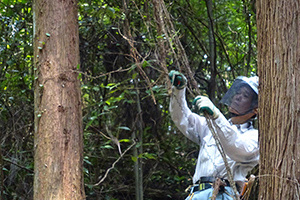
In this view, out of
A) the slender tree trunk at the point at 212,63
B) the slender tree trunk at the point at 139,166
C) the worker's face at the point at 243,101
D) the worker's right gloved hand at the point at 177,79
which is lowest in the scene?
the slender tree trunk at the point at 139,166

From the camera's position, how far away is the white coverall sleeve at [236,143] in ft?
10.1

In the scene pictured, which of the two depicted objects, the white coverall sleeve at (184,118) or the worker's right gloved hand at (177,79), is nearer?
the worker's right gloved hand at (177,79)

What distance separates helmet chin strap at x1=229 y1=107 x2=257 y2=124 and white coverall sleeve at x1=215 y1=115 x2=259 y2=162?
175 mm

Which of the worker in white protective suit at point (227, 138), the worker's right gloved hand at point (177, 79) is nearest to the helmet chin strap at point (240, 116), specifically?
the worker in white protective suit at point (227, 138)

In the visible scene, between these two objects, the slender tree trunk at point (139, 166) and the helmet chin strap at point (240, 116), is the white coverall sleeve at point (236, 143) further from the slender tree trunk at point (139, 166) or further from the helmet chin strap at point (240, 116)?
the slender tree trunk at point (139, 166)

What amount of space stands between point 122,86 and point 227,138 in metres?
2.01

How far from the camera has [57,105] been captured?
2.87 m

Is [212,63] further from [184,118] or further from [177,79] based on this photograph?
[177,79]

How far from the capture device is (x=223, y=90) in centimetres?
580

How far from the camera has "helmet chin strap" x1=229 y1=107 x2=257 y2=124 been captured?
339 cm

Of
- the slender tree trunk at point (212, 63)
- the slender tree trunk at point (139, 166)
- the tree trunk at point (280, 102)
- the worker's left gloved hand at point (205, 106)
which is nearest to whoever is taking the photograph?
the tree trunk at point (280, 102)

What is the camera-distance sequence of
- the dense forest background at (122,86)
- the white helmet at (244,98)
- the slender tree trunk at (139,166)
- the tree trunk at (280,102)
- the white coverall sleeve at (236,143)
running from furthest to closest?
1. the slender tree trunk at (139,166)
2. the dense forest background at (122,86)
3. the white helmet at (244,98)
4. the white coverall sleeve at (236,143)
5. the tree trunk at (280,102)

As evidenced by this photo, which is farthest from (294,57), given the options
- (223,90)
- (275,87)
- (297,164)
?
(223,90)

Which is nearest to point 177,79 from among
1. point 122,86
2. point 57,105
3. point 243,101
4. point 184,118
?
point 184,118
